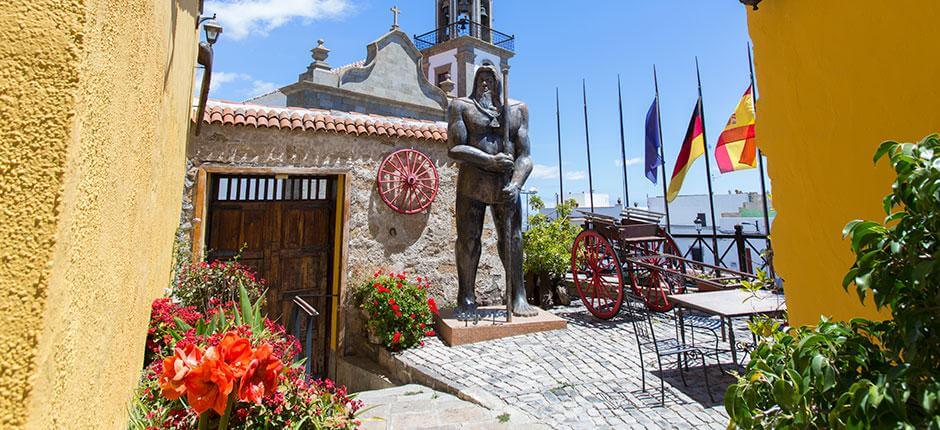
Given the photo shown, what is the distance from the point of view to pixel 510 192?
5418 mm

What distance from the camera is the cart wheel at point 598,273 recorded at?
6156 millimetres

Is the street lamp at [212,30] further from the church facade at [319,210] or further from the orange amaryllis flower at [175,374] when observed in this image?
the orange amaryllis flower at [175,374]

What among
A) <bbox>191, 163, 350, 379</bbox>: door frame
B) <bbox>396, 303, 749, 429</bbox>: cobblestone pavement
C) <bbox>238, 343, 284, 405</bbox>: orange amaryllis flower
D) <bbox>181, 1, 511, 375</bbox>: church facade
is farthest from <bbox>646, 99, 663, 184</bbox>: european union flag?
<bbox>238, 343, 284, 405</bbox>: orange amaryllis flower

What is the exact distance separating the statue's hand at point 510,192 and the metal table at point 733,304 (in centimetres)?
214

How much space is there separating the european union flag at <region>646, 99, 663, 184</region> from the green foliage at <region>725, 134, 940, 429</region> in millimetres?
10191

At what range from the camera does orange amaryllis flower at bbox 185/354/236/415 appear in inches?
54.4

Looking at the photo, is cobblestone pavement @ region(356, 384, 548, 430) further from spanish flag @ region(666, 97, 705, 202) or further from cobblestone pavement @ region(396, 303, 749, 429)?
spanish flag @ region(666, 97, 705, 202)

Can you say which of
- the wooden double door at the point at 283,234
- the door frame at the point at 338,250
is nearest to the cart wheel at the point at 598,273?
the door frame at the point at 338,250

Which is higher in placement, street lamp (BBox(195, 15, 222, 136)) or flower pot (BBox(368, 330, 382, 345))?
street lamp (BBox(195, 15, 222, 136))

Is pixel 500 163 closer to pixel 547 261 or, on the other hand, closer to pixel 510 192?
pixel 510 192

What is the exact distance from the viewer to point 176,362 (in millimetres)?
1396

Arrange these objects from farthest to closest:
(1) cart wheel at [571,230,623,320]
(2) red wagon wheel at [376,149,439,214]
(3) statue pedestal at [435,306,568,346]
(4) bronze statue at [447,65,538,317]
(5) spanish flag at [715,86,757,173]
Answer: (5) spanish flag at [715,86,757,173] < (2) red wagon wheel at [376,149,439,214] < (1) cart wheel at [571,230,623,320] < (4) bronze statue at [447,65,538,317] < (3) statue pedestal at [435,306,568,346]

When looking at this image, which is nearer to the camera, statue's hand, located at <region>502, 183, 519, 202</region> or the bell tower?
statue's hand, located at <region>502, 183, 519, 202</region>

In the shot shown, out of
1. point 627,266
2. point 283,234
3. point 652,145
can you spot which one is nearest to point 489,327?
point 627,266
